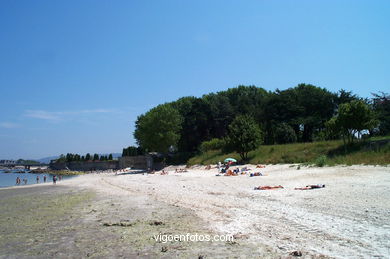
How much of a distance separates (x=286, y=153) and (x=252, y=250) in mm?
28619

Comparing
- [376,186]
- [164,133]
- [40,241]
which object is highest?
[164,133]

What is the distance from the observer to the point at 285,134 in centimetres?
4728

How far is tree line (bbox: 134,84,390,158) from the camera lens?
36791 millimetres

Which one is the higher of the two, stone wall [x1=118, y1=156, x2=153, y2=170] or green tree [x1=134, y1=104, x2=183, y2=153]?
green tree [x1=134, y1=104, x2=183, y2=153]

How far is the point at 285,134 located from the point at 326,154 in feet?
59.4

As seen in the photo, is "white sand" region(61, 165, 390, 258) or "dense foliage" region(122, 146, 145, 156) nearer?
"white sand" region(61, 165, 390, 258)

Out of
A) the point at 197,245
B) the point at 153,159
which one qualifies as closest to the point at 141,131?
the point at 153,159

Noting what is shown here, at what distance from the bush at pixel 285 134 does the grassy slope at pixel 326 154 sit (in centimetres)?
911

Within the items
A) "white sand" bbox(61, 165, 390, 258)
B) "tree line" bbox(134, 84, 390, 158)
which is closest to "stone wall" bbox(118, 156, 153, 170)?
"tree line" bbox(134, 84, 390, 158)

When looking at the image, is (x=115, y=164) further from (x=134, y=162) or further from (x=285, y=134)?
(x=285, y=134)

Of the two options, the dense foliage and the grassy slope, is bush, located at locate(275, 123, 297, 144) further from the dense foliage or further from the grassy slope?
the dense foliage

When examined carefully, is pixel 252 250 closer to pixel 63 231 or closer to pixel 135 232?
pixel 135 232

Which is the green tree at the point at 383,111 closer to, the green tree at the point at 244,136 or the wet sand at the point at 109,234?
the green tree at the point at 244,136

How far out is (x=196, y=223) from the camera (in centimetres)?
948
